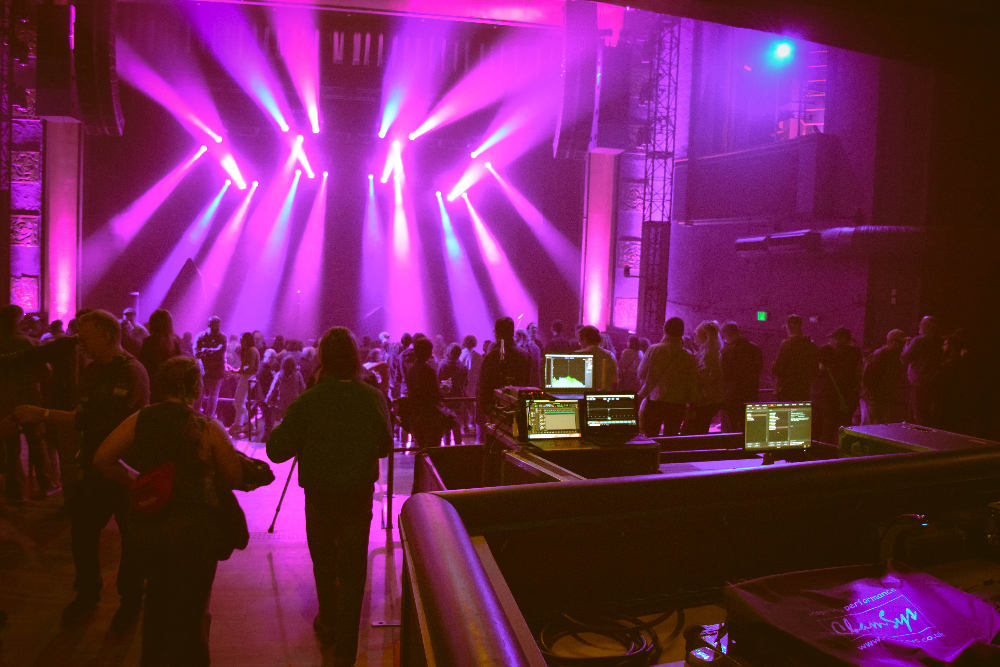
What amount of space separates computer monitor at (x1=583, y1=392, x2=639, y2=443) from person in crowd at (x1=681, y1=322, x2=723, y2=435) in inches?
99.2

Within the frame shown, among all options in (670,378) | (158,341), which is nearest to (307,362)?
(158,341)

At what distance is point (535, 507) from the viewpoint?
94 centimetres

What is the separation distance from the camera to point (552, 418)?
9.57 feet

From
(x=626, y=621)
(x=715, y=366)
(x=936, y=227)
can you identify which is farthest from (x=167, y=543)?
(x=936, y=227)

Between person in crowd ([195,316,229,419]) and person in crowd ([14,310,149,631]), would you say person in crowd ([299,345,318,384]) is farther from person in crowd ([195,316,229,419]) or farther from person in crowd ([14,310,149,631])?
person in crowd ([14,310,149,631])

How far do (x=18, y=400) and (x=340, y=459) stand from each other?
288 cm

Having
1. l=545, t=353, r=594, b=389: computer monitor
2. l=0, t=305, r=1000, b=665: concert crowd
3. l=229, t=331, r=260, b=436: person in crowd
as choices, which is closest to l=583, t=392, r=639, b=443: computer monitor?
l=0, t=305, r=1000, b=665: concert crowd

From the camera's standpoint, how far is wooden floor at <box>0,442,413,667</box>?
2980 millimetres

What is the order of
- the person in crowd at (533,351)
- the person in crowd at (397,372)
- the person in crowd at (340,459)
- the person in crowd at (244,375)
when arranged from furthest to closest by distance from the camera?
the person in crowd at (397,372) < the person in crowd at (244,375) < the person in crowd at (533,351) < the person in crowd at (340,459)

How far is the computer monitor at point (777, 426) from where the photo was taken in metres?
3.31

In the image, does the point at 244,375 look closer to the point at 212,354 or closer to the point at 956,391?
the point at 212,354

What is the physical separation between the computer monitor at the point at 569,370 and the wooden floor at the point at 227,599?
1.51 meters

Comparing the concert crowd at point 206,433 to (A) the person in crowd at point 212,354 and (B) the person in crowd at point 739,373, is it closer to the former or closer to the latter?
(B) the person in crowd at point 739,373

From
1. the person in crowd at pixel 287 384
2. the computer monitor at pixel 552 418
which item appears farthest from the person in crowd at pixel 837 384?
the person in crowd at pixel 287 384
